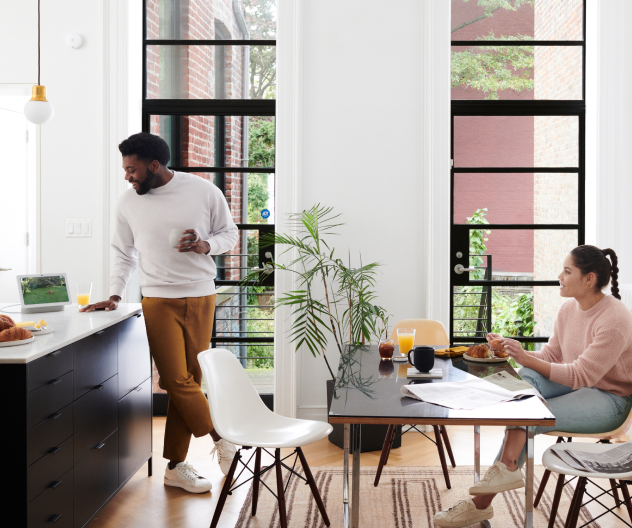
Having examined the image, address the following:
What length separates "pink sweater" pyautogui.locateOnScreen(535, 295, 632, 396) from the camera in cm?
227

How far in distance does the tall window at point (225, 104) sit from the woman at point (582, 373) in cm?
210

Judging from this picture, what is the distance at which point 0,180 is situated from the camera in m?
4.21

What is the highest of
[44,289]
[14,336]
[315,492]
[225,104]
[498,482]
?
[225,104]

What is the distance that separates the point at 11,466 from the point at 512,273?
3.24m

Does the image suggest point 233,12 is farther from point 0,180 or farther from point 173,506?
point 173,506

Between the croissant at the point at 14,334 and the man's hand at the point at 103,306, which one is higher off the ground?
the man's hand at the point at 103,306

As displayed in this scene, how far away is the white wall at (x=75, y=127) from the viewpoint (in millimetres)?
3719

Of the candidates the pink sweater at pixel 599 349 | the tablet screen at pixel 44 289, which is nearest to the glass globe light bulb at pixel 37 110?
the tablet screen at pixel 44 289

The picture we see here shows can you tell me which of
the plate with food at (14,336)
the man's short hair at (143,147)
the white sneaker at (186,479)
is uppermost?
the man's short hair at (143,147)

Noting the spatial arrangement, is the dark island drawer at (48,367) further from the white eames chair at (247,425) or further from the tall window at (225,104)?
the tall window at (225,104)

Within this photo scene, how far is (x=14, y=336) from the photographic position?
202cm

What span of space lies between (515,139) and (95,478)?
10.7 ft

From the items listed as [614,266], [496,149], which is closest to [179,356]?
[614,266]

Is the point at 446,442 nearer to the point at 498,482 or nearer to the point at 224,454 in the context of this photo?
the point at 498,482
